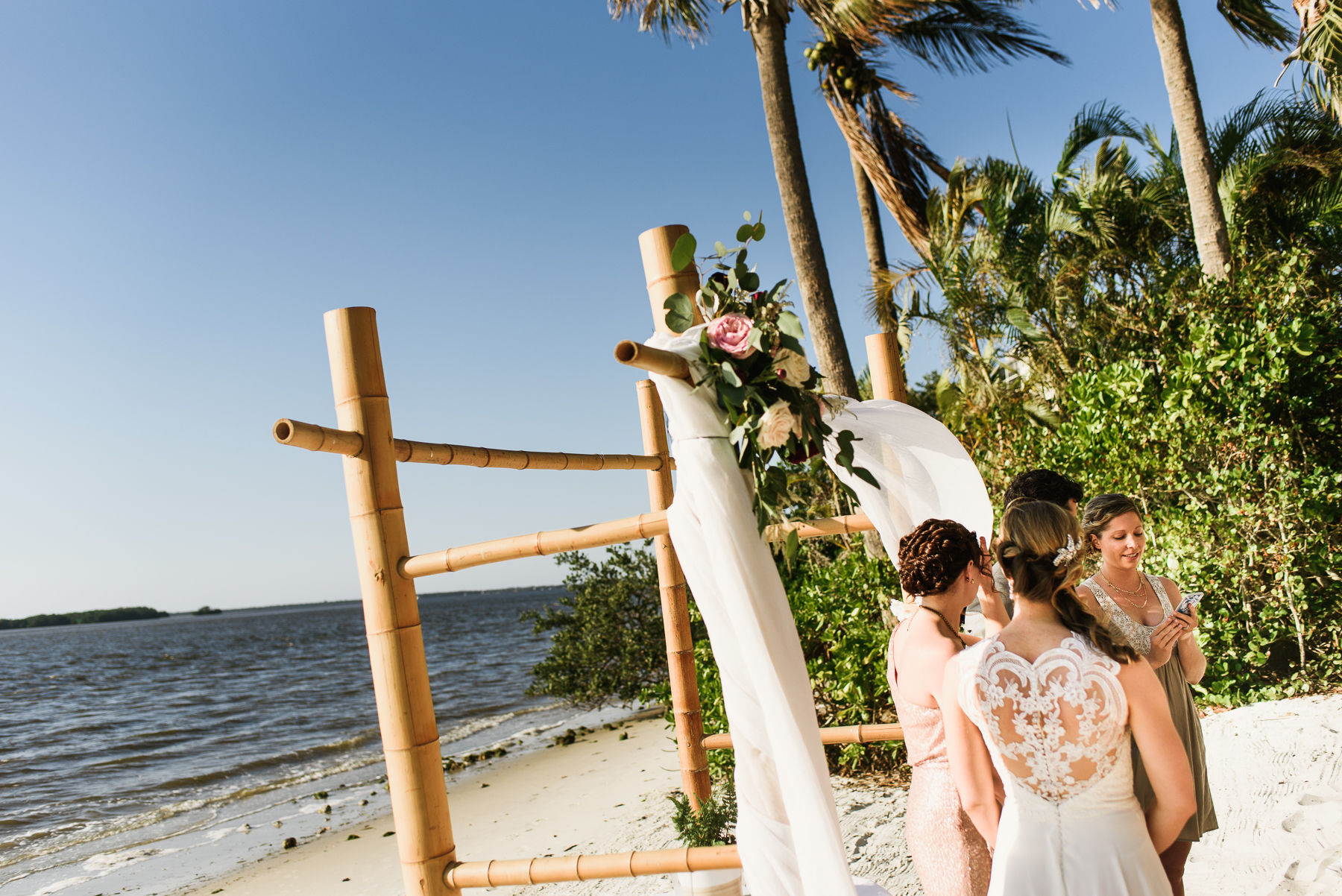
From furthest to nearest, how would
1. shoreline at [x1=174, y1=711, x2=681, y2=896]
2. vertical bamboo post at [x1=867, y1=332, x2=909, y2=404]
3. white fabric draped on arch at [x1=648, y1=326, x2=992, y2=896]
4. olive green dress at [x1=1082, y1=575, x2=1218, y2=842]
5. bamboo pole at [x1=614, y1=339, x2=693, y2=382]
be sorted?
shoreline at [x1=174, y1=711, x2=681, y2=896] < vertical bamboo post at [x1=867, y1=332, x2=909, y2=404] < olive green dress at [x1=1082, y1=575, x2=1218, y2=842] < white fabric draped on arch at [x1=648, y1=326, x2=992, y2=896] < bamboo pole at [x1=614, y1=339, x2=693, y2=382]

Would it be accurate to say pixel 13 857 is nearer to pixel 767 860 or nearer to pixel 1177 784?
pixel 767 860

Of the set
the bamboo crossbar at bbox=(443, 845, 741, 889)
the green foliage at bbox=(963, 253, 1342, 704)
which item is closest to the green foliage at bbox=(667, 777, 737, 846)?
the bamboo crossbar at bbox=(443, 845, 741, 889)

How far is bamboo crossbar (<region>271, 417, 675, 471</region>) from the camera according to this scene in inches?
89.5

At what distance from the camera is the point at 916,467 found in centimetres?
254

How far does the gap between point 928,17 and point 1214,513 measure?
797 centimetres

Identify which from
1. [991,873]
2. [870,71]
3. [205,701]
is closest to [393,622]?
[991,873]

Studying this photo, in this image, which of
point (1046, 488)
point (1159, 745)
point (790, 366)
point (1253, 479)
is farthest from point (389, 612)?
point (1253, 479)

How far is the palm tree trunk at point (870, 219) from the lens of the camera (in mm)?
12742

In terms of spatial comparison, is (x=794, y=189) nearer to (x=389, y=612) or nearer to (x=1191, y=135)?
(x=1191, y=135)

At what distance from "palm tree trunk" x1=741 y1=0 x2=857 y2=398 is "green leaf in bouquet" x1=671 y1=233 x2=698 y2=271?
535cm

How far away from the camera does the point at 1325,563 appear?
500 centimetres

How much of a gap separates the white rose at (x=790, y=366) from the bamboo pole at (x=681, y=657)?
2.38 metres

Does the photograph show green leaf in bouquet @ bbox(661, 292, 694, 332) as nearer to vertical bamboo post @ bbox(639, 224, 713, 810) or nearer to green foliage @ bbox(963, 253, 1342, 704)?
vertical bamboo post @ bbox(639, 224, 713, 810)

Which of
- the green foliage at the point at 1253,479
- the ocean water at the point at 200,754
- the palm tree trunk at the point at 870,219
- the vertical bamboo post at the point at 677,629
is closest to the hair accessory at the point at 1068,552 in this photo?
the vertical bamboo post at the point at 677,629
